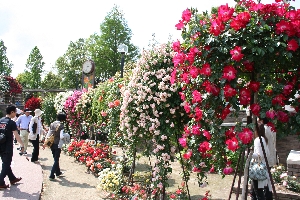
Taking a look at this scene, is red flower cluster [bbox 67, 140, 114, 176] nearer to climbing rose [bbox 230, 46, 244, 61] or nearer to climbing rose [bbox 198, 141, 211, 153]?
climbing rose [bbox 198, 141, 211, 153]

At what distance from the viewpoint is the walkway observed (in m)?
5.70

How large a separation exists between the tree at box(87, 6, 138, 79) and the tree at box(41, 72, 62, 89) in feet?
56.4

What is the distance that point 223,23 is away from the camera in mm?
2750

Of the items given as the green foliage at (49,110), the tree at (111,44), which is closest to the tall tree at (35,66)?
the tree at (111,44)

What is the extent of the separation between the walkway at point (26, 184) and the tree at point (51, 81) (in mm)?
40985

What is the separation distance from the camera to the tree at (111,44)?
3209cm

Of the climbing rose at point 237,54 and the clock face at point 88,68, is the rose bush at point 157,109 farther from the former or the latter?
the clock face at point 88,68

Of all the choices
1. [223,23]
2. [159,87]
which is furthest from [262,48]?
[159,87]

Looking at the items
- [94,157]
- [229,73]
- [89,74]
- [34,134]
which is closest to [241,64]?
[229,73]

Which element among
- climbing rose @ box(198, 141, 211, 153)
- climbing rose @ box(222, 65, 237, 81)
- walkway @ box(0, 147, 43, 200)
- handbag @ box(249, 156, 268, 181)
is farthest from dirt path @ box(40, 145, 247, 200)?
climbing rose @ box(222, 65, 237, 81)

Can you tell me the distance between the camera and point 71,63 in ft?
137

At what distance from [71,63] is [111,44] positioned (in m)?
11.9

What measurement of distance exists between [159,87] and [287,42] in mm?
2405

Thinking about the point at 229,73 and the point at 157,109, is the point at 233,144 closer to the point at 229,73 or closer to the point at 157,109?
the point at 229,73
